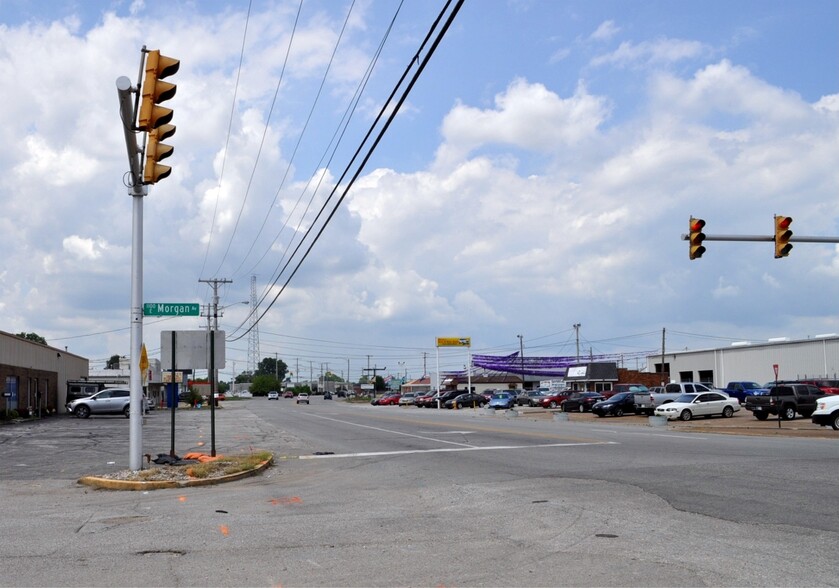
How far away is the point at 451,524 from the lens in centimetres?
1033

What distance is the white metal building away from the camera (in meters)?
68.2

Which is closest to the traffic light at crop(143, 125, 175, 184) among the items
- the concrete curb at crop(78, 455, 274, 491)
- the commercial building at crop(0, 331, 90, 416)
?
the concrete curb at crop(78, 455, 274, 491)

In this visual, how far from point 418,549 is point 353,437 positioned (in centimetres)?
2048

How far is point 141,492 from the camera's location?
555 inches

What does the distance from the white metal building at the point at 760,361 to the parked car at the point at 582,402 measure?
16.1 metres

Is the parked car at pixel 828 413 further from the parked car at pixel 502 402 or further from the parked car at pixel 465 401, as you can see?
the parked car at pixel 465 401

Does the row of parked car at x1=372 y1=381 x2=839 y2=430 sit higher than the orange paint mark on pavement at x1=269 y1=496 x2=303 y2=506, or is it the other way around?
the orange paint mark on pavement at x1=269 y1=496 x2=303 y2=506

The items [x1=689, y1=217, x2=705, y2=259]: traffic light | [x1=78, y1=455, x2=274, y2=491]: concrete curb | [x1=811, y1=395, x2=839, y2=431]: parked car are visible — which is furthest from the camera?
[x1=811, y1=395, x2=839, y2=431]: parked car

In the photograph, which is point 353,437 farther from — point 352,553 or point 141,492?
point 352,553

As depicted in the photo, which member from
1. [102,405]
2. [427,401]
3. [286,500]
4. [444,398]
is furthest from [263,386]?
[286,500]

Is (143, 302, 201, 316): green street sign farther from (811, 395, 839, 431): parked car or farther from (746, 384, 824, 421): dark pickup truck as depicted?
(746, 384, 824, 421): dark pickup truck

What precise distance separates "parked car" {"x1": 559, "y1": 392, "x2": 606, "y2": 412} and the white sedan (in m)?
12.7

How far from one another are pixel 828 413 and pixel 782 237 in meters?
8.80

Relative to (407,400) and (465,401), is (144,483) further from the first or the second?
(407,400)
